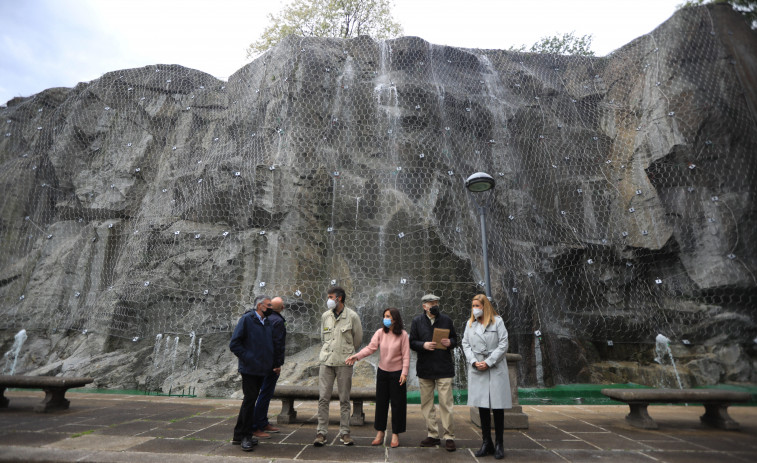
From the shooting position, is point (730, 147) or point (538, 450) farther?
point (730, 147)

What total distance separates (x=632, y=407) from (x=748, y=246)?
7.18 m

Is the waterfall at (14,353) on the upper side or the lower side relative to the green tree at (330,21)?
lower

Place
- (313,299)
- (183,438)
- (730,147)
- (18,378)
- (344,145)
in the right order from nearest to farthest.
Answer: (183,438) → (18,378) → (313,299) → (730,147) → (344,145)

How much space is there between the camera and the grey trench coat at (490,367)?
3.48 meters

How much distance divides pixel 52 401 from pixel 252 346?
3479mm

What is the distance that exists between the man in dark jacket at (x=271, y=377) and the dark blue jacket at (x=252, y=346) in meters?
0.19

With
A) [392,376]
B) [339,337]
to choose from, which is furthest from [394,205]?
[392,376]

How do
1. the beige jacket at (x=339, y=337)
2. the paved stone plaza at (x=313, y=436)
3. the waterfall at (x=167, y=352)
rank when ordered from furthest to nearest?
the waterfall at (x=167, y=352), the beige jacket at (x=339, y=337), the paved stone plaza at (x=313, y=436)

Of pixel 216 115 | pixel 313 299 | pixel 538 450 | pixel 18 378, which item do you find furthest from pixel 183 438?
pixel 216 115

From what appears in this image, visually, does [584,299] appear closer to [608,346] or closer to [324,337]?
[608,346]

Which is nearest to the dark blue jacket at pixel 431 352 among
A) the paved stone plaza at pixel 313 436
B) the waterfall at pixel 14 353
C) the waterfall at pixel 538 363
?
the paved stone plaza at pixel 313 436

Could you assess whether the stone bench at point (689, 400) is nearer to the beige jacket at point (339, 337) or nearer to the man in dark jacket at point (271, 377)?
the beige jacket at point (339, 337)

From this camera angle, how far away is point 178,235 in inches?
381

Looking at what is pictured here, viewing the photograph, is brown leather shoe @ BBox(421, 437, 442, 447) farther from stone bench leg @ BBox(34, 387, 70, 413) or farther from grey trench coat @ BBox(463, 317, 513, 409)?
stone bench leg @ BBox(34, 387, 70, 413)
